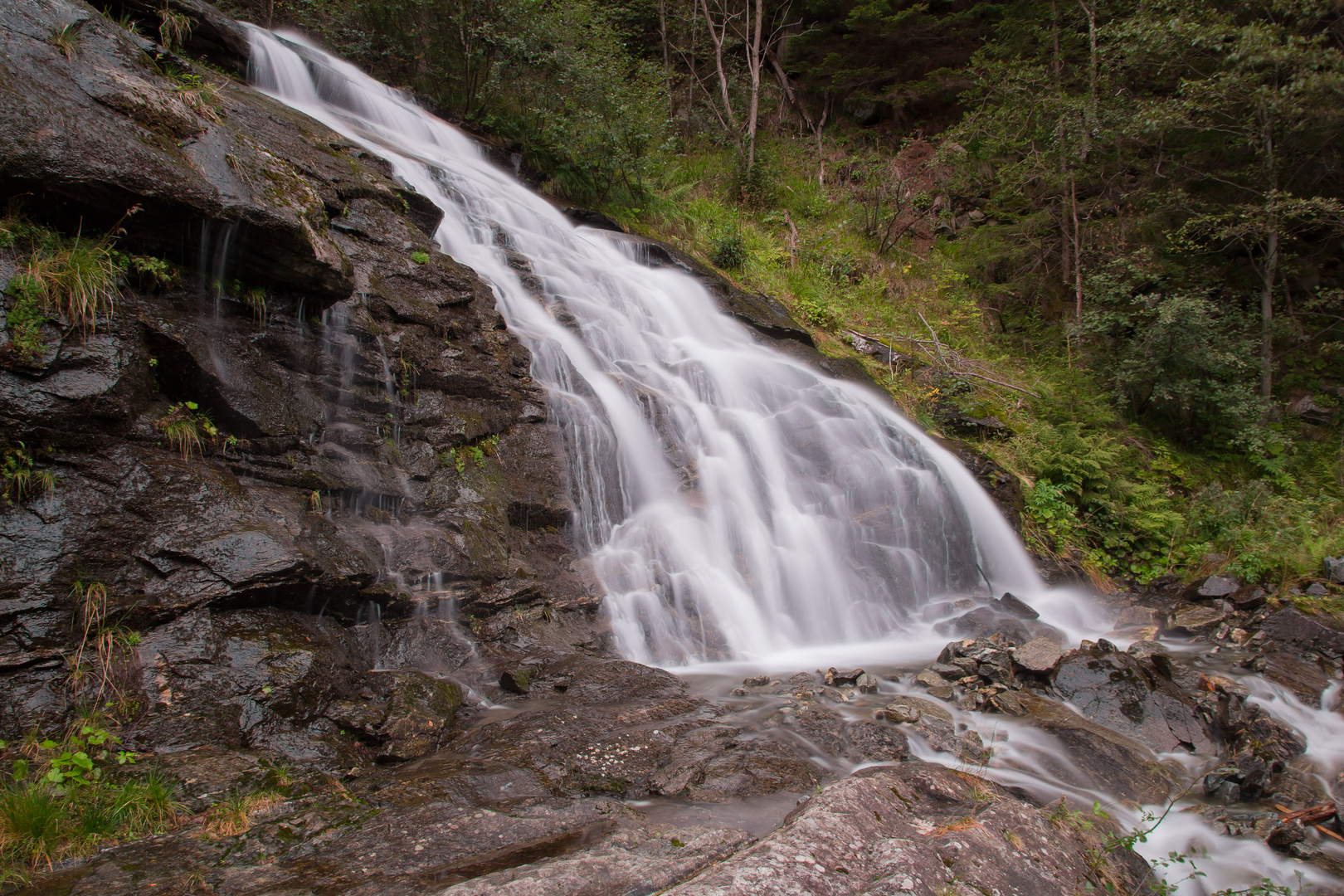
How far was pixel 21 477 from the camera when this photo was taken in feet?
13.4

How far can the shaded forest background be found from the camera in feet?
36.9

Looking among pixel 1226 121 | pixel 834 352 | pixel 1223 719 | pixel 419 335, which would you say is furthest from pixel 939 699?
pixel 1226 121

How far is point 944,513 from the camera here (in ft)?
32.7

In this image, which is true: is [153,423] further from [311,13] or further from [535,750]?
[311,13]

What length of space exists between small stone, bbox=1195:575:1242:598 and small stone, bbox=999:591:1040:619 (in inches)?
98.5

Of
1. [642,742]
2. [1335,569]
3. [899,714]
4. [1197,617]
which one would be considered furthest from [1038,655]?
[1335,569]

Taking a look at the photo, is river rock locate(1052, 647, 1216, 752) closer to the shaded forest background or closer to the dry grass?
the shaded forest background

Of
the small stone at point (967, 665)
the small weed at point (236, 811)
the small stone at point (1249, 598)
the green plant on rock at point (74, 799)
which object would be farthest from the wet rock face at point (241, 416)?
the small stone at point (1249, 598)

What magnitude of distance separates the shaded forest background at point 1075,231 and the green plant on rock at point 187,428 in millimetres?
10669

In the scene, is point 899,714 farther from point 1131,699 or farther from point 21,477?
point 21,477

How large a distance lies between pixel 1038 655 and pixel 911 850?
4.67 meters

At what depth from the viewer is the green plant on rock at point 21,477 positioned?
4.07 m

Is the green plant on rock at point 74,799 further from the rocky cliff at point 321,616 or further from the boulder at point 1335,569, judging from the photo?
the boulder at point 1335,569

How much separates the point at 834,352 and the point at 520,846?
38.9 ft
